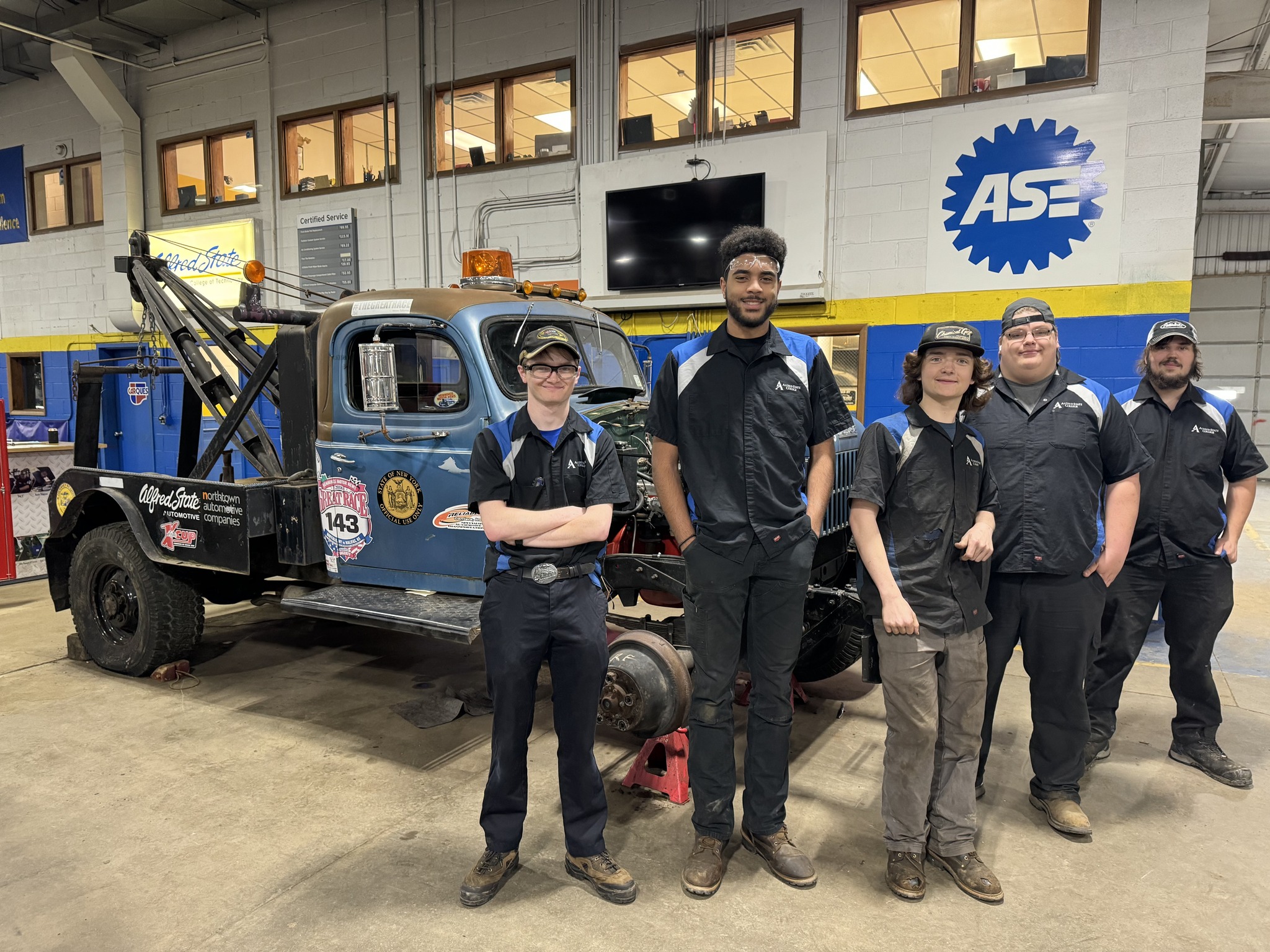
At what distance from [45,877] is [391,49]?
28.3 feet

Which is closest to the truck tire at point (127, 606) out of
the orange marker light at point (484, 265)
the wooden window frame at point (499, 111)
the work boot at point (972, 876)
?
the orange marker light at point (484, 265)

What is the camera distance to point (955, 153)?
6.51 m

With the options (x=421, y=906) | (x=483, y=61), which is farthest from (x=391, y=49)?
(x=421, y=906)

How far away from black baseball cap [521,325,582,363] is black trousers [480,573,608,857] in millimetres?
674

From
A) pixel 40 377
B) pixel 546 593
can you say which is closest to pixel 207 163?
pixel 40 377

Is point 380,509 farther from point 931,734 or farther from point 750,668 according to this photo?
point 931,734

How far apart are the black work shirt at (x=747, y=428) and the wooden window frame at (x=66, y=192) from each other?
37.9 feet

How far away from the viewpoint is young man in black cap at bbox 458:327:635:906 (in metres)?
2.48

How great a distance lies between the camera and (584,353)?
436cm

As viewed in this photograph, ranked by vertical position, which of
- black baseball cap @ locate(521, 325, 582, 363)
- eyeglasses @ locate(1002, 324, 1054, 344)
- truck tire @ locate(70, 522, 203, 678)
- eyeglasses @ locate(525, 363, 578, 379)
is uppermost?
eyeglasses @ locate(1002, 324, 1054, 344)

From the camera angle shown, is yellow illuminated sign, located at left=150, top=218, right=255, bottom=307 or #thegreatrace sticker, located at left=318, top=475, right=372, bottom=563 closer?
#thegreatrace sticker, located at left=318, top=475, right=372, bottom=563

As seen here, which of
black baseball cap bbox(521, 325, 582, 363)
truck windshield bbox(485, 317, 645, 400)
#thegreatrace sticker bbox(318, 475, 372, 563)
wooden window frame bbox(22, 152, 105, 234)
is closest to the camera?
black baseball cap bbox(521, 325, 582, 363)

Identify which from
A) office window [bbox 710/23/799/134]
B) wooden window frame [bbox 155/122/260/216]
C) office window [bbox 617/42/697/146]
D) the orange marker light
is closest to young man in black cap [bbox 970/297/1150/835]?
the orange marker light

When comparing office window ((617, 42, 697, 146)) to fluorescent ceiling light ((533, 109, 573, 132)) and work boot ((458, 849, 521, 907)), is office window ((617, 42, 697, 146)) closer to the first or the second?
fluorescent ceiling light ((533, 109, 573, 132))
